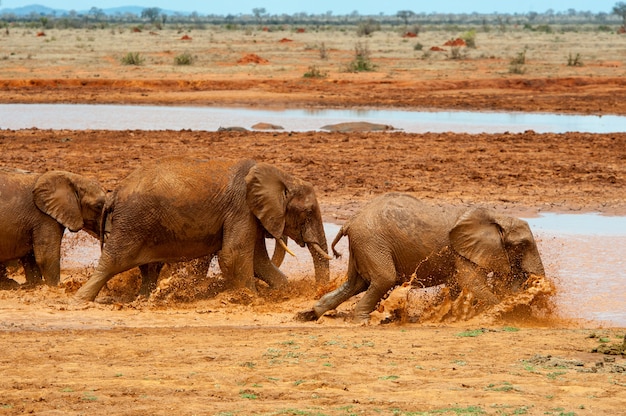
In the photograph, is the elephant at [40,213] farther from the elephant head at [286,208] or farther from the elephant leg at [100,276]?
the elephant head at [286,208]

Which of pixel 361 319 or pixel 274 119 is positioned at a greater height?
pixel 361 319

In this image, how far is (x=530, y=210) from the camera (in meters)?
16.7

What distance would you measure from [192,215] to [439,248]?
95.1 inches

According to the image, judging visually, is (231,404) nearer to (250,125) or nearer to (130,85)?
(250,125)

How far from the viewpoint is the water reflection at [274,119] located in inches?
1054

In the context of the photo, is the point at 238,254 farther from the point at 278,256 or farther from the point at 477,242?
the point at 477,242

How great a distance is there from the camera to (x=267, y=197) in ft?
36.4

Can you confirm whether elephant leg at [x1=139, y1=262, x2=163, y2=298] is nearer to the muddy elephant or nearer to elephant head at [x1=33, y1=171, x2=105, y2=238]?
elephant head at [x1=33, y1=171, x2=105, y2=238]

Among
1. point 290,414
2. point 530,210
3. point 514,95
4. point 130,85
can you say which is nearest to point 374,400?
point 290,414

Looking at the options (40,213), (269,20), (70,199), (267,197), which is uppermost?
(267,197)

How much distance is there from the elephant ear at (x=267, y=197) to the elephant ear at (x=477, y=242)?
6.04 feet

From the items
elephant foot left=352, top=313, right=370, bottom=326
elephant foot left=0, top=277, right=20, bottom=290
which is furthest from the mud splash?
elephant foot left=0, top=277, right=20, bottom=290

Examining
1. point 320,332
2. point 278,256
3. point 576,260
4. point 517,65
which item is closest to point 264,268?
point 278,256

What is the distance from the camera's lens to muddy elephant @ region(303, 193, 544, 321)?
10203mm
